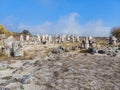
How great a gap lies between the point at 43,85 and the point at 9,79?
398 centimetres

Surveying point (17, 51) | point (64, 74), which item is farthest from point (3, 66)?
point (17, 51)

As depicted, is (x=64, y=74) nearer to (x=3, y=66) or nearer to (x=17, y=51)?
(x=3, y=66)

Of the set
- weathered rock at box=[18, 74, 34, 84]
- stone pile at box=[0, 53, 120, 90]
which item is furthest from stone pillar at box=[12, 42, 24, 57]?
weathered rock at box=[18, 74, 34, 84]

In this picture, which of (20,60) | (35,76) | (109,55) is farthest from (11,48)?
(35,76)

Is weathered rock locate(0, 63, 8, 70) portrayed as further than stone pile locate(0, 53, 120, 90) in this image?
Yes

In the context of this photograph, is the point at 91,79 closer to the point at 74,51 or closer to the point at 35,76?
the point at 35,76

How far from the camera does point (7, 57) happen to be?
42.7 m

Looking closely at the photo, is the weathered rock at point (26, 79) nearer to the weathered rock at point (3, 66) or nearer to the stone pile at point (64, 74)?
the stone pile at point (64, 74)

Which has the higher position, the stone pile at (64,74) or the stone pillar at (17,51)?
the stone pillar at (17,51)

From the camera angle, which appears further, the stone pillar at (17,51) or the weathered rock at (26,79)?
the stone pillar at (17,51)

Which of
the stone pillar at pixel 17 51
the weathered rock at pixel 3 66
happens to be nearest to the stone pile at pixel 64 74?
the weathered rock at pixel 3 66

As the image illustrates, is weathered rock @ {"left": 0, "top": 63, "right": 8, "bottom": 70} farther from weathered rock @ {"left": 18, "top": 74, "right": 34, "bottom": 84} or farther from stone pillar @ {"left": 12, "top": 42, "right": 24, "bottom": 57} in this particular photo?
stone pillar @ {"left": 12, "top": 42, "right": 24, "bottom": 57}

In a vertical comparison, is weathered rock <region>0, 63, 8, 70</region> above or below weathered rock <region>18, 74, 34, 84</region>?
above

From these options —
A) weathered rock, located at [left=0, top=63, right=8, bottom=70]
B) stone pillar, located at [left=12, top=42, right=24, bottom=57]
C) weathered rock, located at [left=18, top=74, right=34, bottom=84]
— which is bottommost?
weathered rock, located at [left=18, top=74, right=34, bottom=84]
